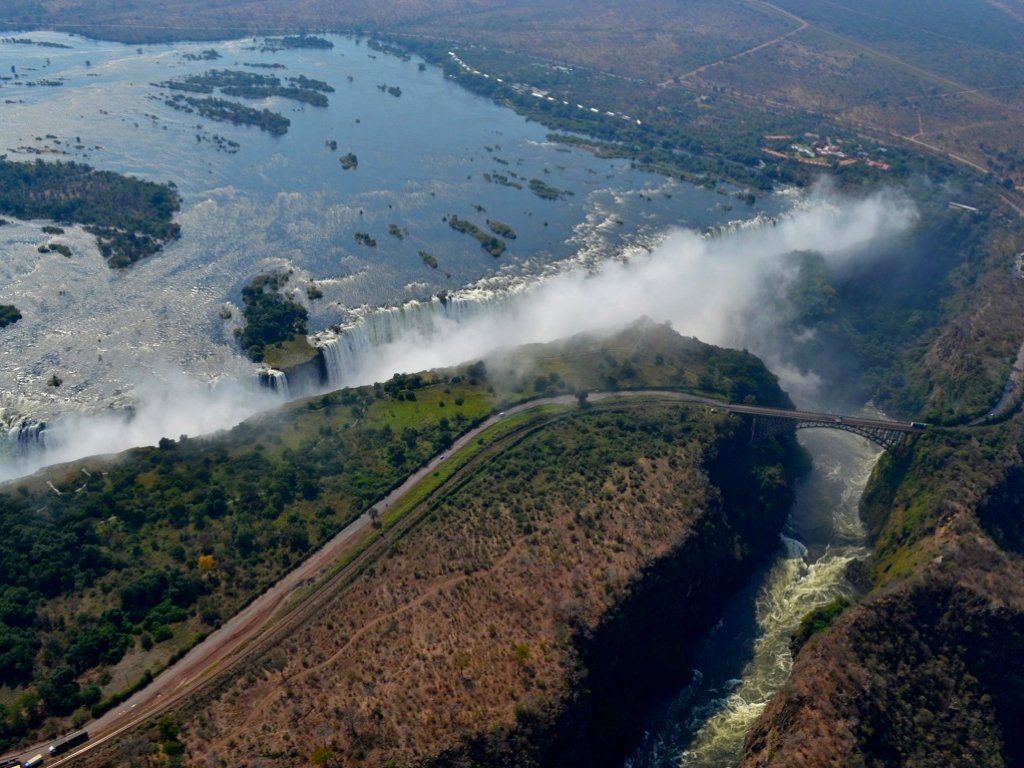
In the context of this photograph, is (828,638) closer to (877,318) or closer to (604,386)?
(604,386)

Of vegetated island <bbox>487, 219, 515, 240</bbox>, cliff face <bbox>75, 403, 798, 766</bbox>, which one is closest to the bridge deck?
cliff face <bbox>75, 403, 798, 766</bbox>

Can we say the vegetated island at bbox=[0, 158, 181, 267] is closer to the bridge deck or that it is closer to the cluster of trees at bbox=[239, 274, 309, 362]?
the cluster of trees at bbox=[239, 274, 309, 362]

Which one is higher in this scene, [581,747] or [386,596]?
[386,596]

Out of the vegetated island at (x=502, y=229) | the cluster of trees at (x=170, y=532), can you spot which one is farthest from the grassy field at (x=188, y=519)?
the vegetated island at (x=502, y=229)

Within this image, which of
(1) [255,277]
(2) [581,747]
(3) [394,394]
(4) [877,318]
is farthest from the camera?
(4) [877,318]

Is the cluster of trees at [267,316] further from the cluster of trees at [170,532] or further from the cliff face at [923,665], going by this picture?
the cliff face at [923,665]

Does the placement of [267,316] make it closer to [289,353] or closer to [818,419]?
[289,353]

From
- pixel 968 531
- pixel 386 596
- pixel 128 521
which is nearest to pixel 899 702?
pixel 968 531
